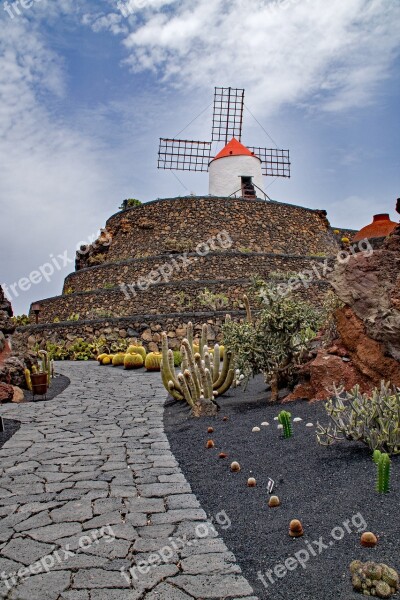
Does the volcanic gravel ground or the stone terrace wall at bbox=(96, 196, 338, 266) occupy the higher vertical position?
the stone terrace wall at bbox=(96, 196, 338, 266)

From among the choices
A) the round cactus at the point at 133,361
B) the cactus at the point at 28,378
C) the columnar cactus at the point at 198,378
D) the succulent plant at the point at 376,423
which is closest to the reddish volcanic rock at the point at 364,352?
the succulent plant at the point at 376,423

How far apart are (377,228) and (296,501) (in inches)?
1033

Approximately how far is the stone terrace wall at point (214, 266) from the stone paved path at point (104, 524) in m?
14.1

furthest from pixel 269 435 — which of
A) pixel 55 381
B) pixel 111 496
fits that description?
pixel 55 381

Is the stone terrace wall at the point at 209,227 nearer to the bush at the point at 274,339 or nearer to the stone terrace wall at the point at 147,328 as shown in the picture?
the stone terrace wall at the point at 147,328

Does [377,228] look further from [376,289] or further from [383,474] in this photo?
[383,474]

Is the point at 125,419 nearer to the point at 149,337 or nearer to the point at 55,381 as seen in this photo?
the point at 55,381

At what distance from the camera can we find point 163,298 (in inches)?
754

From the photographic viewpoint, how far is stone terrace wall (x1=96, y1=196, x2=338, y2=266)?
893 inches

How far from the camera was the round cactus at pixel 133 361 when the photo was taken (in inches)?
578

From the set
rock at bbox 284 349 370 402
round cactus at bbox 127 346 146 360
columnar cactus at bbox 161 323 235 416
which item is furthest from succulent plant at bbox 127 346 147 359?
rock at bbox 284 349 370 402

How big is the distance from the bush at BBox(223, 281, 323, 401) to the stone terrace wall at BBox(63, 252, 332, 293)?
41.6ft

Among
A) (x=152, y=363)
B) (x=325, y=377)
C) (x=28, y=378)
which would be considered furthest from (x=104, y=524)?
(x=152, y=363)

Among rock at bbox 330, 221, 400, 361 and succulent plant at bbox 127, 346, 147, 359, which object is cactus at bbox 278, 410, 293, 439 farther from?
succulent plant at bbox 127, 346, 147, 359
